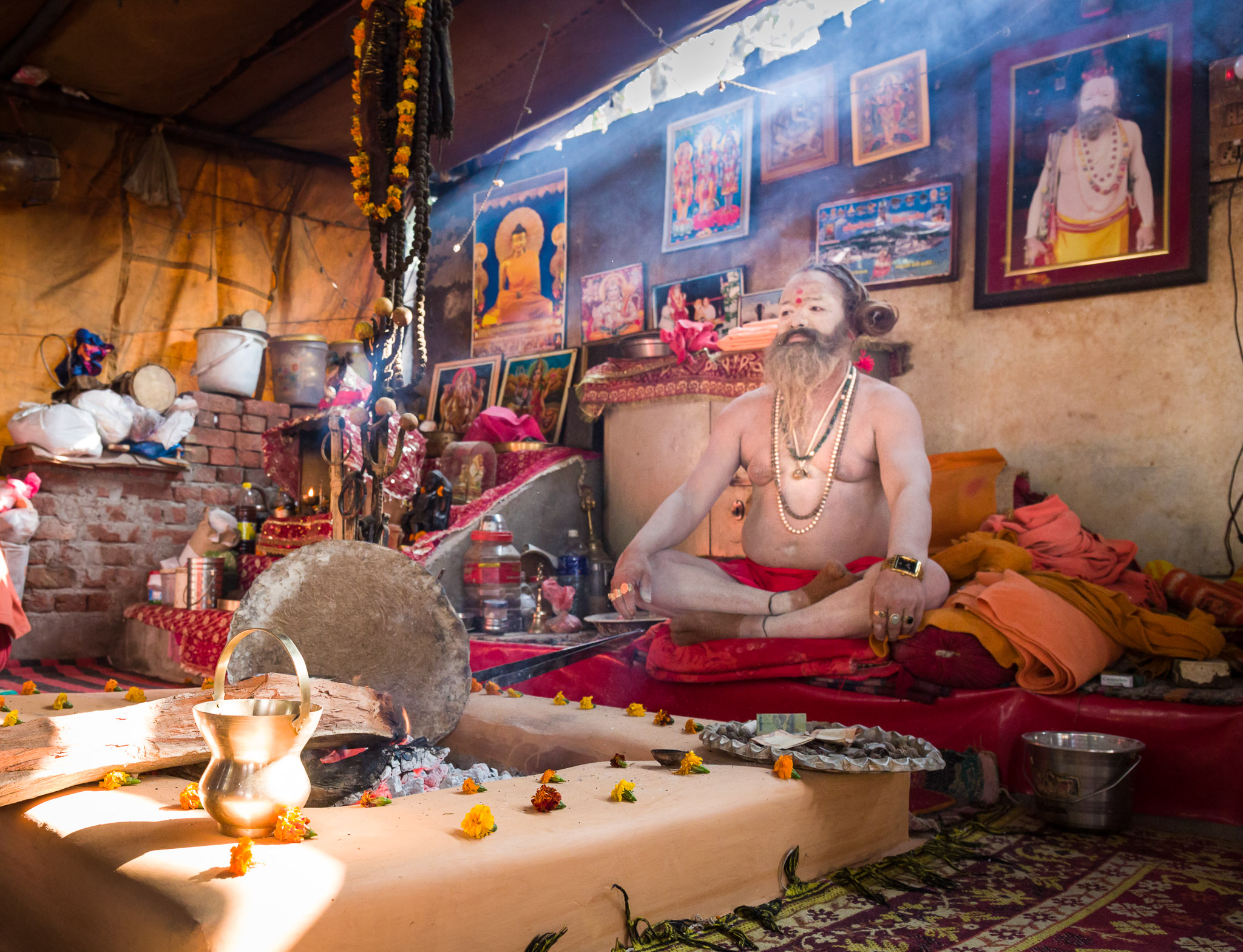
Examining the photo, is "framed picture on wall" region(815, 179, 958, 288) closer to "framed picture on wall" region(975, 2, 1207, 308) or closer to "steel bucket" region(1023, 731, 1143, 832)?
"framed picture on wall" region(975, 2, 1207, 308)

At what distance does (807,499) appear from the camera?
3777 millimetres

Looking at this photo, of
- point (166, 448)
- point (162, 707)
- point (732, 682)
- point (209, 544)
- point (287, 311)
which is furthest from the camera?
point (287, 311)

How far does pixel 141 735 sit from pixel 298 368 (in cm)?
591

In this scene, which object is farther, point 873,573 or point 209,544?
point 209,544

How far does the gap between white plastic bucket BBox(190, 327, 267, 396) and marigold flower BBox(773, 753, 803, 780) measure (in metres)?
6.46

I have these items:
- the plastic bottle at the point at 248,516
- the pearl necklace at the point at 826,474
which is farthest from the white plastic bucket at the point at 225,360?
the pearl necklace at the point at 826,474

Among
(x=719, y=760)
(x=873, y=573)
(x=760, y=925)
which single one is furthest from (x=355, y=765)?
(x=873, y=573)

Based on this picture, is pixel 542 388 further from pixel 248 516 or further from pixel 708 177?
pixel 248 516

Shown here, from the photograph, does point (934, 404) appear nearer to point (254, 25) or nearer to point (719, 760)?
point (719, 760)

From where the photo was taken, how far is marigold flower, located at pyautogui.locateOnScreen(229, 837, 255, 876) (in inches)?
58.6

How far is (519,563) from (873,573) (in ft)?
8.83

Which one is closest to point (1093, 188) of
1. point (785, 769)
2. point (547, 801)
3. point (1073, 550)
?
point (1073, 550)

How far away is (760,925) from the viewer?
199cm

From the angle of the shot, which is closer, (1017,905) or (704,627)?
(1017,905)
